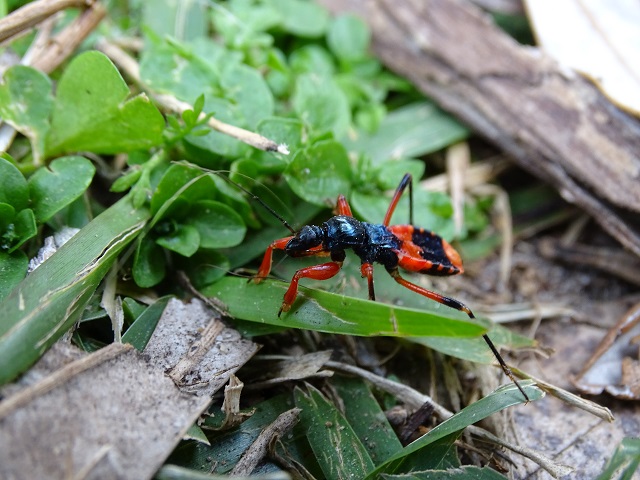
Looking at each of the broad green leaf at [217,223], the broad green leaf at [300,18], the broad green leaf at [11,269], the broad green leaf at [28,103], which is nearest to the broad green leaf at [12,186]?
the broad green leaf at [11,269]

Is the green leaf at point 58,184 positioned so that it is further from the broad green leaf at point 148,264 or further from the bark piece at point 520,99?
the bark piece at point 520,99

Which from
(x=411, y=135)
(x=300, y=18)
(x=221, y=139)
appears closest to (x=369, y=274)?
(x=221, y=139)

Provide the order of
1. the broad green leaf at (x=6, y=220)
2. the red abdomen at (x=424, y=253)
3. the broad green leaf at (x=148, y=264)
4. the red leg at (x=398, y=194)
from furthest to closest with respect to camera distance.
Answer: the red leg at (x=398, y=194), the red abdomen at (x=424, y=253), the broad green leaf at (x=148, y=264), the broad green leaf at (x=6, y=220)

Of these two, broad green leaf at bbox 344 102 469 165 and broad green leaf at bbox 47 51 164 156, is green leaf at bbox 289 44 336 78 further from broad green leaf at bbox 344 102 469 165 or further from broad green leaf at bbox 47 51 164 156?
broad green leaf at bbox 47 51 164 156

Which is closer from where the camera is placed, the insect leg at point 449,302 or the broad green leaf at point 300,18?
the insect leg at point 449,302

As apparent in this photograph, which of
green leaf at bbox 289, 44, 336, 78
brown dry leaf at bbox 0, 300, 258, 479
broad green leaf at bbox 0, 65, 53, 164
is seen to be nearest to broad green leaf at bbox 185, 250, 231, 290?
brown dry leaf at bbox 0, 300, 258, 479

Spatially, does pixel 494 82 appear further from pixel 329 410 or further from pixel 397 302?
pixel 329 410
